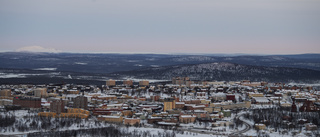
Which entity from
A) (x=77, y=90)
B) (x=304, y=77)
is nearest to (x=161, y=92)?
(x=77, y=90)

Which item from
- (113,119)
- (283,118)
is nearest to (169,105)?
(113,119)

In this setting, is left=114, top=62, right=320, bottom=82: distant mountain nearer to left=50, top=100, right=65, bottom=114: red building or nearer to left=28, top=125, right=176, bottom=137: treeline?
left=50, top=100, right=65, bottom=114: red building

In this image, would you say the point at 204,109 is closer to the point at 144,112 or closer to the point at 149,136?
the point at 144,112

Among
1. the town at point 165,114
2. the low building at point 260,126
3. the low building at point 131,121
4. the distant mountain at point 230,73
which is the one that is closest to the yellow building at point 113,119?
the town at point 165,114

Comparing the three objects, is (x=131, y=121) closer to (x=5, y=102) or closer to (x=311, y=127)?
(x=311, y=127)

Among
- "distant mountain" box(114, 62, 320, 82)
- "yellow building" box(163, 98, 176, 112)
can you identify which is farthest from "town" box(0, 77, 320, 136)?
"distant mountain" box(114, 62, 320, 82)

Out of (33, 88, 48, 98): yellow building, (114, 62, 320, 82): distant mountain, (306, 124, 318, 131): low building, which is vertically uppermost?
(306, 124, 318, 131): low building

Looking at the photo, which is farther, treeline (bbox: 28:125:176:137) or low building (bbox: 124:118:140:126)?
low building (bbox: 124:118:140:126)
